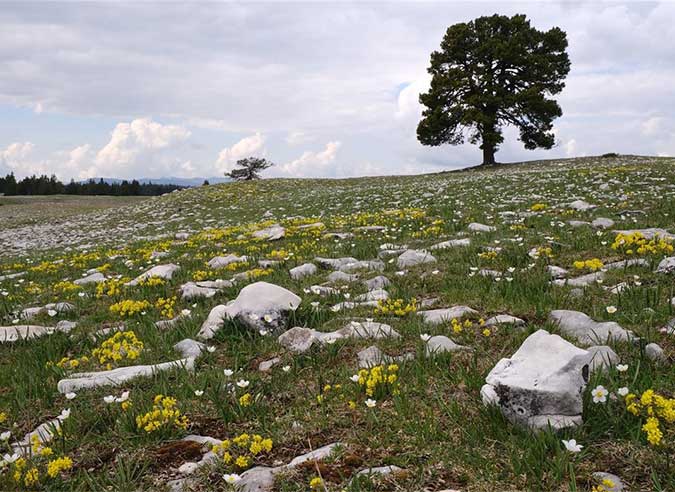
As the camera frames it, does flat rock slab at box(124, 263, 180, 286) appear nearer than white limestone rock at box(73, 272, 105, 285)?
Yes

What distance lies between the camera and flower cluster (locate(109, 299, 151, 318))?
6566mm

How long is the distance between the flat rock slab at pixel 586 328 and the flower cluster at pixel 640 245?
2665mm

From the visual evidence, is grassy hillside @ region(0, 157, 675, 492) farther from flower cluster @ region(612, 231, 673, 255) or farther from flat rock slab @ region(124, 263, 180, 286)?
flat rock slab @ region(124, 263, 180, 286)

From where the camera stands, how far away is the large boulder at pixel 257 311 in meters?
5.16

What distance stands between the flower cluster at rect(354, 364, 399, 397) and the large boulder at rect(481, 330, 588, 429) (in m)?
0.70

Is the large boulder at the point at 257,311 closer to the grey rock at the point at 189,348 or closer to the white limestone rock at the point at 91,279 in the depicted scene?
the grey rock at the point at 189,348

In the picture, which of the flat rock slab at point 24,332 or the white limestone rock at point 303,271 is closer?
the flat rock slab at point 24,332

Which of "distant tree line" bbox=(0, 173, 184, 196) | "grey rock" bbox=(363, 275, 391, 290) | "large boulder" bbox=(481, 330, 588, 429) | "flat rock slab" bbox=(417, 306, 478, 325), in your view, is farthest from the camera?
"distant tree line" bbox=(0, 173, 184, 196)

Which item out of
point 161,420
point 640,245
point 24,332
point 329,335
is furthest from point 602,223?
point 24,332

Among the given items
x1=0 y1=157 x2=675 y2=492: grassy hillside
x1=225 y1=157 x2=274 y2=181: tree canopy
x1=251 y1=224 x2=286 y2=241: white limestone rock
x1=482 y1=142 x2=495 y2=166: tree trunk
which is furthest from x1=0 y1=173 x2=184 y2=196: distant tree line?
x1=0 y1=157 x2=675 y2=492: grassy hillside

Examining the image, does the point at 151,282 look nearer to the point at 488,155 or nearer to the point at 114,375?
the point at 114,375

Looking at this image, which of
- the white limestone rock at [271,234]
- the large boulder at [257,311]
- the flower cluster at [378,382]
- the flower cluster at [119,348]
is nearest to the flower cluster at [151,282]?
the flower cluster at [119,348]

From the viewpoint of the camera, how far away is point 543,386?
10.1 feet

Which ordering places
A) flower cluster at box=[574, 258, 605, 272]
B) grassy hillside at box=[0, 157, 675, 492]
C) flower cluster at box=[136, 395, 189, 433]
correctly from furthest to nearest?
flower cluster at box=[574, 258, 605, 272] < flower cluster at box=[136, 395, 189, 433] < grassy hillside at box=[0, 157, 675, 492]
